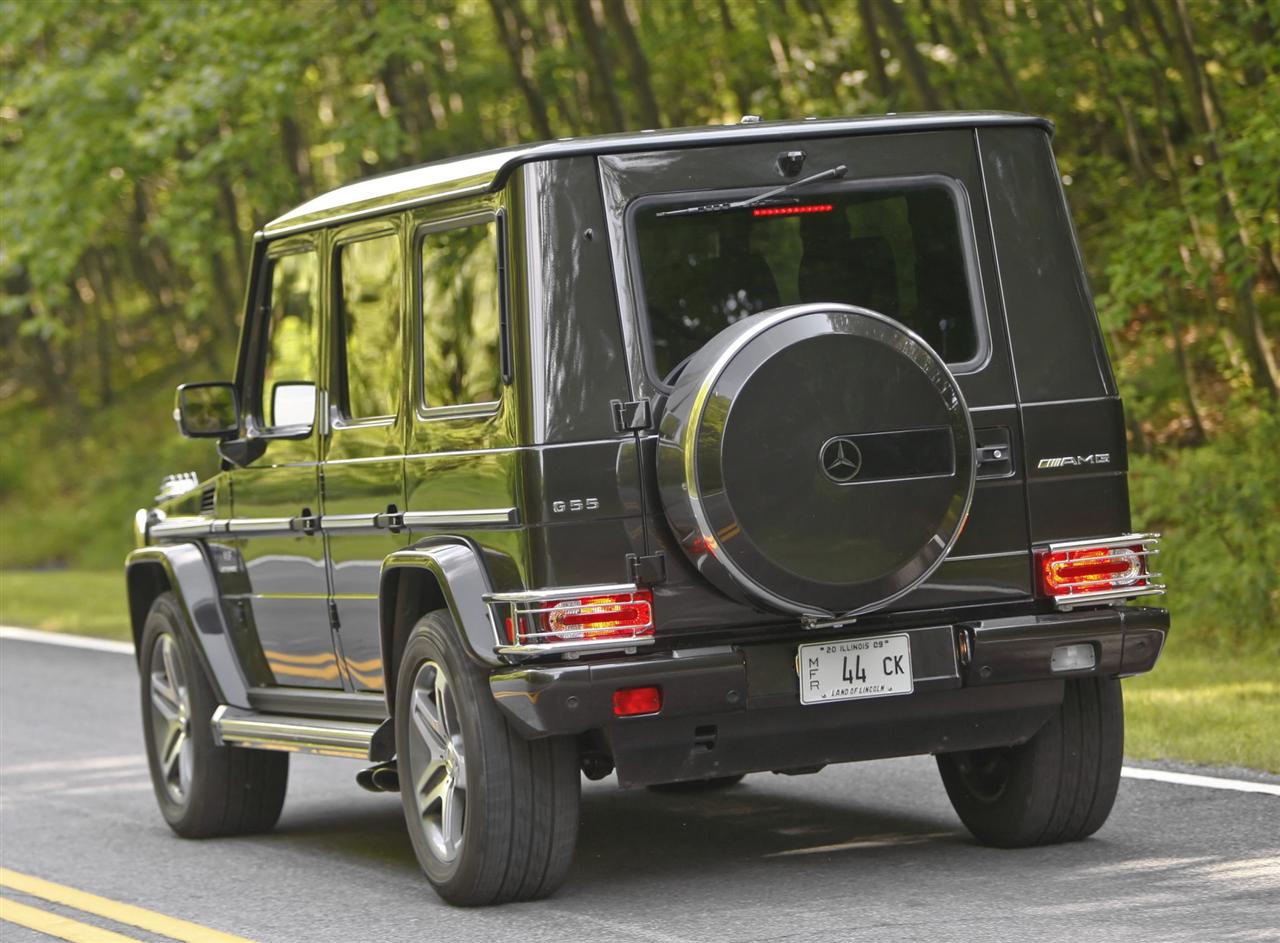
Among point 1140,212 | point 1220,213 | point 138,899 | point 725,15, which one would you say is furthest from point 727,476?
point 725,15

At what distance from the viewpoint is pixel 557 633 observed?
19.8 ft

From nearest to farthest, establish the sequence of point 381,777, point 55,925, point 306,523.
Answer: point 55,925 < point 381,777 < point 306,523

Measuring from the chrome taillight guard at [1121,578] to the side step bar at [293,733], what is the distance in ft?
7.70

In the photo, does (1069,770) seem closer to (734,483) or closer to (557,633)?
(734,483)

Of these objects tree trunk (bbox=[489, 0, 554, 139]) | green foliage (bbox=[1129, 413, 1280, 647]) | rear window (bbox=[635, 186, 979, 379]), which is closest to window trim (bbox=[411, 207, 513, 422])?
rear window (bbox=[635, 186, 979, 379])

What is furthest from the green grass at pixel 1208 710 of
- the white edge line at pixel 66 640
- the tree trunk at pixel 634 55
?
the tree trunk at pixel 634 55

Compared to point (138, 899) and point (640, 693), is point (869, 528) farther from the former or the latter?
point (138, 899)

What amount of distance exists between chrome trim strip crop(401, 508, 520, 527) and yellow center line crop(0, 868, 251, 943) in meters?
1.41

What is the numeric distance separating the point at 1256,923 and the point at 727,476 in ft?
6.12

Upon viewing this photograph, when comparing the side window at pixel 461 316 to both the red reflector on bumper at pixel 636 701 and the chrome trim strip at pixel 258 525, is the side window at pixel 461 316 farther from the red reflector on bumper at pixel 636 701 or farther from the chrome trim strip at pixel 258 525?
the chrome trim strip at pixel 258 525

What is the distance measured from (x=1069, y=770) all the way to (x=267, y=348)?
11.6ft

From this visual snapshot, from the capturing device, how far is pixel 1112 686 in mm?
6867

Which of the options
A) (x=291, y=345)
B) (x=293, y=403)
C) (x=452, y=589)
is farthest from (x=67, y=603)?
(x=452, y=589)

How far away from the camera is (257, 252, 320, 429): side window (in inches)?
308
